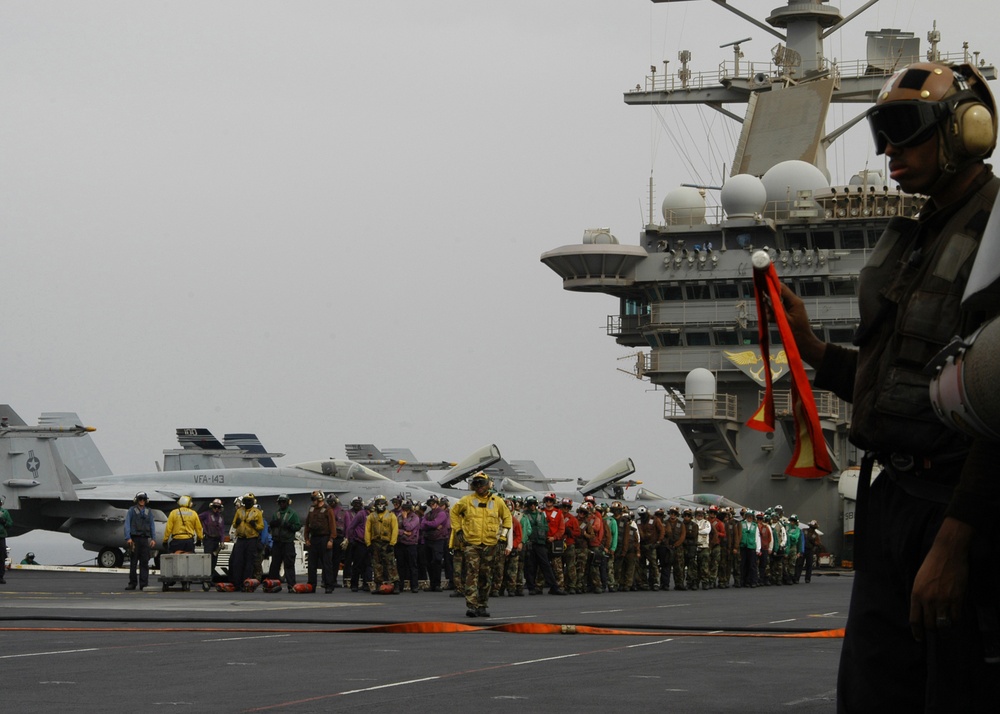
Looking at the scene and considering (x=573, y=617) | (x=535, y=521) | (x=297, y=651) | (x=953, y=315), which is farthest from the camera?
(x=535, y=521)

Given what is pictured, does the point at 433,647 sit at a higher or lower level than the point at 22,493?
lower

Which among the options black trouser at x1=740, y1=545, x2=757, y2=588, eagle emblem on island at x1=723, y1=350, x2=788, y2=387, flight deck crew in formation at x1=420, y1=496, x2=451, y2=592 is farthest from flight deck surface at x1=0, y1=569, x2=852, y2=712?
eagle emblem on island at x1=723, y1=350, x2=788, y2=387

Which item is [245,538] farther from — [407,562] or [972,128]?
[972,128]

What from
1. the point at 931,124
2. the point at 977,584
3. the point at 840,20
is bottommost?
the point at 977,584

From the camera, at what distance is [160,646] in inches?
440

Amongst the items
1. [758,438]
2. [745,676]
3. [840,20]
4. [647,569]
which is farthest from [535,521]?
[840,20]

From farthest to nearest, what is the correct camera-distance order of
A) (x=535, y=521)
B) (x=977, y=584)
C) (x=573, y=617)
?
1. (x=535, y=521)
2. (x=573, y=617)
3. (x=977, y=584)

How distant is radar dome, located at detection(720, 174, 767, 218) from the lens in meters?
40.9

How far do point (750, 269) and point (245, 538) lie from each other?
23785 mm

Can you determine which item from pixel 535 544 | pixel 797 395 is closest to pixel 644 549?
pixel 535 544

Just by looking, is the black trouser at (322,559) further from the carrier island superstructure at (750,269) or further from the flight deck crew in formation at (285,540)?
the carrier island superstructure at (750,269)

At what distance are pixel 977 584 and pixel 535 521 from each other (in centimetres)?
2111

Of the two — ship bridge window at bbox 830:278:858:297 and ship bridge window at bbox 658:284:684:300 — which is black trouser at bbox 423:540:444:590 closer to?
ship bridge window at bbox 658:284:684:300

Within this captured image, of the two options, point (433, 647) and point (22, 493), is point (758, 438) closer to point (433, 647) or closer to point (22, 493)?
point (22, 493)
